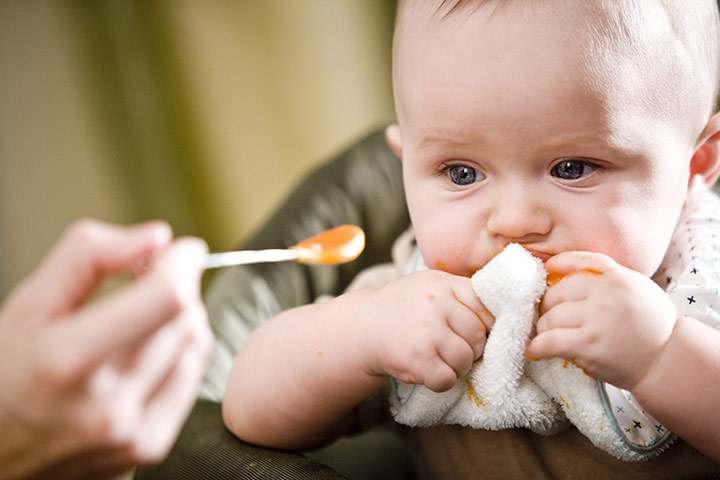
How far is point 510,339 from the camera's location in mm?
811

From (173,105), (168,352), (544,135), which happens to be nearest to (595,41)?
(544,135)

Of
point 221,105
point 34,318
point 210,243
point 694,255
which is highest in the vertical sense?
point 34,318

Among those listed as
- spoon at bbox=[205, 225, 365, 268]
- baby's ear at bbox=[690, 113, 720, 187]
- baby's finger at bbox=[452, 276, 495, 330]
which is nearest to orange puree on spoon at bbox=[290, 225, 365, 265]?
spoon at bbox=[205, 225, 365, 268]

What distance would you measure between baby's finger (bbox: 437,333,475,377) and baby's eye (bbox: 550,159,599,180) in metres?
0.20

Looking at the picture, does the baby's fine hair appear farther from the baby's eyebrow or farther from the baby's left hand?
the baby's left hand

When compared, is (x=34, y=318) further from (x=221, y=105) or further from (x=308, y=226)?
(x=221, y=105)

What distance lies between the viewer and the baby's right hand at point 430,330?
0.81m

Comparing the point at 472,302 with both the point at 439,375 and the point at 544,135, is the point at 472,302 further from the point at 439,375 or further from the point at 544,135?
the point at 544,135

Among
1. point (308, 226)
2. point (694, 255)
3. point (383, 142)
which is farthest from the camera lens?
point (383, 142)

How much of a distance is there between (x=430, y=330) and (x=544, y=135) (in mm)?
226

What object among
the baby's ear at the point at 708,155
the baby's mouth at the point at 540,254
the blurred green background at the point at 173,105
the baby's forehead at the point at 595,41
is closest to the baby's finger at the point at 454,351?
the baby's mouth at the point at 540,254

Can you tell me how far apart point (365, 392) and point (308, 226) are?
1.61 ft

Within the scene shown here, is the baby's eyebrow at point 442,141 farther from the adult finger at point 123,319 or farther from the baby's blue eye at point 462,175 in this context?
the adult finger at point 123,319

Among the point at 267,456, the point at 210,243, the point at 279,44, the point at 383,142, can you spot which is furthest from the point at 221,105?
the point at 267,456
